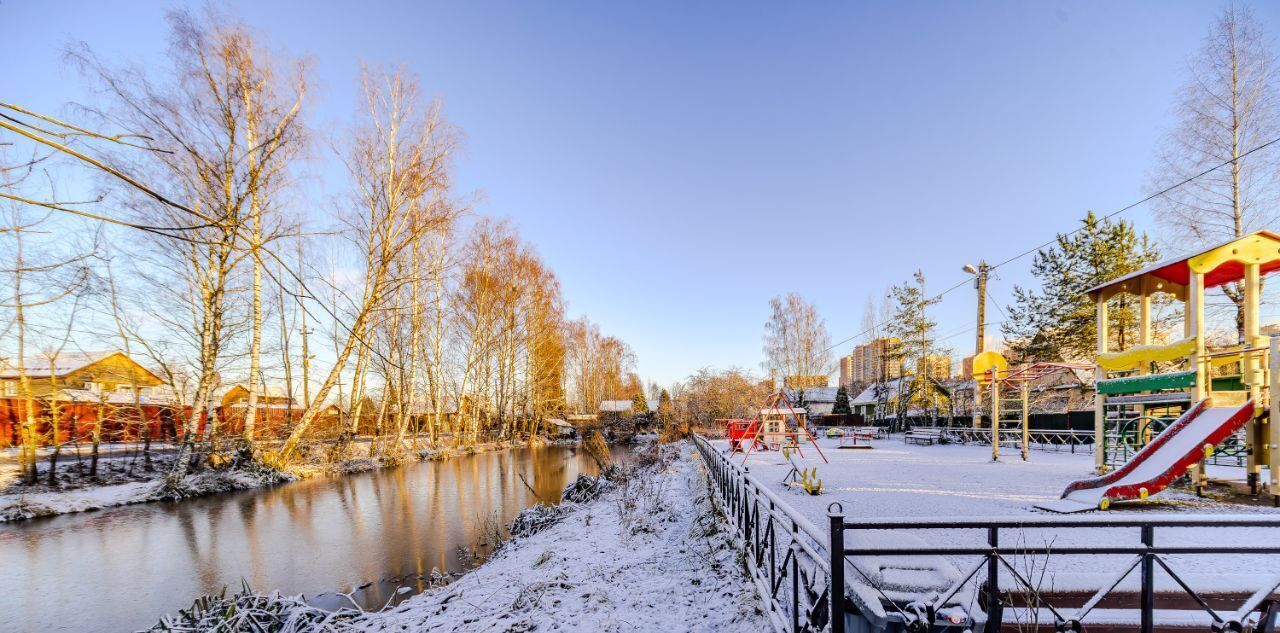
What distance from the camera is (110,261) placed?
42.5ft

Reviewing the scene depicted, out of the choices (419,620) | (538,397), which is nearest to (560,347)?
(538,397)

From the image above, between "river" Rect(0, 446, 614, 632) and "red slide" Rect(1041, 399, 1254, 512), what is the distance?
28.0 ft

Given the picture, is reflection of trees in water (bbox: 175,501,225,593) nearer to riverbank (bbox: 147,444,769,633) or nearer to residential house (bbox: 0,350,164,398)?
riverbank (bbox: 147,444,769,633)

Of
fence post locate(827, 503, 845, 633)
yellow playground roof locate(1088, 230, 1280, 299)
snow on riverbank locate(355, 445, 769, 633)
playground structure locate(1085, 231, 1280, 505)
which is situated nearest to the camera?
fence post locate(827, 503, 845, 633)

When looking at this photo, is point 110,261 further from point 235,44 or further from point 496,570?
point 496,570

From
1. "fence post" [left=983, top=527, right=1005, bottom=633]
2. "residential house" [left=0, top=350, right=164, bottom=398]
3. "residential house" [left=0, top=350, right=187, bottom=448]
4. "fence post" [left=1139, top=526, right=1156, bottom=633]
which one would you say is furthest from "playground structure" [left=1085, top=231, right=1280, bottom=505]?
"residential house" [left=0, top=350, right=164, bottom=398]

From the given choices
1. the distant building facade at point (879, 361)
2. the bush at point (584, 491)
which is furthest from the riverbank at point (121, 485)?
the distant building facade at point (879, 361)

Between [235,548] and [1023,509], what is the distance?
1198 centimetres

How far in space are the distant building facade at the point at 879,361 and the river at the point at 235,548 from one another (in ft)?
99.9

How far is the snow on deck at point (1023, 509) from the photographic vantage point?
3439 mm

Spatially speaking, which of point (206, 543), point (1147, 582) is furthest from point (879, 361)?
point (206, 543)

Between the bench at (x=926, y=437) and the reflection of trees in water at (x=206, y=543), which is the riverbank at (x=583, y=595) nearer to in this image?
the reflection of trees in water at (x=206, y=543)

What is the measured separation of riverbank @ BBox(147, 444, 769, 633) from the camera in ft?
15.7

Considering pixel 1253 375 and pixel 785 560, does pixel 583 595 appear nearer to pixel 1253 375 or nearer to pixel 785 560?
pixel 785 560
